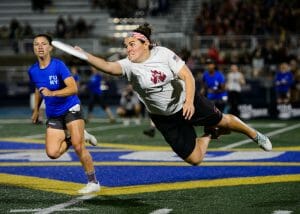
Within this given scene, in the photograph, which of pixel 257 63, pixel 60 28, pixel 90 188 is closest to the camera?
pixel 90 188

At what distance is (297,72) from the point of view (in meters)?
21.8

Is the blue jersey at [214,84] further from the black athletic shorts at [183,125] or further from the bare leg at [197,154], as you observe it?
the black athletic shorts at [183,125]

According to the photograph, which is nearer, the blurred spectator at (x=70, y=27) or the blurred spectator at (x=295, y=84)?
the blurred spectator at (x=295, y=84)

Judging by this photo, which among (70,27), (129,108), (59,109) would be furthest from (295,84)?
(59,109)

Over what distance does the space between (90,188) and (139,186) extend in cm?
71

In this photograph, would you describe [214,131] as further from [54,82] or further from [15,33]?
[15,33]

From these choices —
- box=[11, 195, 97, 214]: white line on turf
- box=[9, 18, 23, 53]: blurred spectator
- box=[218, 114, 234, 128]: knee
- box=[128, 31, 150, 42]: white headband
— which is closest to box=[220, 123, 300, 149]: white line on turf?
box=[218, 114, 234, 128]: knee

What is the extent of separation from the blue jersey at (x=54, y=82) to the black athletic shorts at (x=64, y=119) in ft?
0.15

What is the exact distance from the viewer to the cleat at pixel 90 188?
26.9 ft

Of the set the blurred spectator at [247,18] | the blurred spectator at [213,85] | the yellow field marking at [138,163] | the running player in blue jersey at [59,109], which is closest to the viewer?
the running player in blue jersey at [59,109]

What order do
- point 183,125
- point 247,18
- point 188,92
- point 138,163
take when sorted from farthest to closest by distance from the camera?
1. point 247,18
2. point 138,163
3. point 183,125
4. point 188,92

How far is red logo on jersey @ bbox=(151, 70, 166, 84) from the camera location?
24.5ft

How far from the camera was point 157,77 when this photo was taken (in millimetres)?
7480

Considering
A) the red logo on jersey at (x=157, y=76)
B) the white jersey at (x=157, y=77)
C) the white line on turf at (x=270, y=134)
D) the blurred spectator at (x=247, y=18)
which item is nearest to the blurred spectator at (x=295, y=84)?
the white line on turf at (x=270, y=134)
